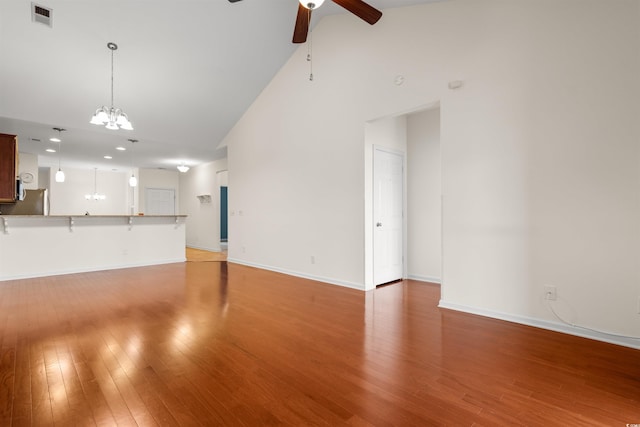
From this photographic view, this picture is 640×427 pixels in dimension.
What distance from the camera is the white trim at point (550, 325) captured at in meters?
2.54

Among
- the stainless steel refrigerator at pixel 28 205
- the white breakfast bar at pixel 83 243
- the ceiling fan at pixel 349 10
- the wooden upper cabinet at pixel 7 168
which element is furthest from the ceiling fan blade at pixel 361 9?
the stainless steel refrigerator at pixel 28 205

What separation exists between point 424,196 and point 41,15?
584 cm

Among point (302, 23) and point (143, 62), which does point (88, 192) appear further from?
point (302, 23)

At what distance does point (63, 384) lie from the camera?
1.95m

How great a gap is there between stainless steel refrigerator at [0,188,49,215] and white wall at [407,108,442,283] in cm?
759

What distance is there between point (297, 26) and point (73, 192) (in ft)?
38.1

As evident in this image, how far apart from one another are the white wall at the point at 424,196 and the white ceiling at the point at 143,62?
183cm

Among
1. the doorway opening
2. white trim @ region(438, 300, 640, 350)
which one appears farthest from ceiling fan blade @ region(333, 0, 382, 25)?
white trim @ region(438, 300, 640, 350)

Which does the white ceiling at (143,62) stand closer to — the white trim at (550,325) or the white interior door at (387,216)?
the white interior door at (387,216)

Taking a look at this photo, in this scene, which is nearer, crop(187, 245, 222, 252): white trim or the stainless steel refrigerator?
the stainless steel refrigerator

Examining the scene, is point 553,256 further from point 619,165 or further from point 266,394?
point 266,394

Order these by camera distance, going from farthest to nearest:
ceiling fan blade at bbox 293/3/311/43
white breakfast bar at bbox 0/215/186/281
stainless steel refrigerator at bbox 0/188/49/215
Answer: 1. stainless steel refrigerator at bbox 0/188/49/215
2. white breakfast bar at bbox 0/215/186/281
3. ceiling fan blade at bbox 293/3/311/43

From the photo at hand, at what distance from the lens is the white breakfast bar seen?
5.25 meters

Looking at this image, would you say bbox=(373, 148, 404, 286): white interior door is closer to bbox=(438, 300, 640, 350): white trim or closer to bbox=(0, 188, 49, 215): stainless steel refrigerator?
bbox=(438, 300, 640, 350): white trim
